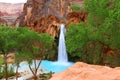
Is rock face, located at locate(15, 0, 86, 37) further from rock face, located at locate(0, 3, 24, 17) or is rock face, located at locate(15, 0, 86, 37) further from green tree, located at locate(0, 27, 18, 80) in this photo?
rock face, located at locate(0, 3, 24, 17)

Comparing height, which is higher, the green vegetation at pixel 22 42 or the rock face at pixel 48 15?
the rock face at pixel 48 15

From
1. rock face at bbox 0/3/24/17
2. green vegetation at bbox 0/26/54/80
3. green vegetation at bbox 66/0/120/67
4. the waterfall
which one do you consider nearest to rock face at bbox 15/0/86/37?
the waterfall

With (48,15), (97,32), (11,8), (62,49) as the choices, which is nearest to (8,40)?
(97,32)

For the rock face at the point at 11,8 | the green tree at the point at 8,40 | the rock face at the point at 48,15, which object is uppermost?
the rock face at the point at 11,8

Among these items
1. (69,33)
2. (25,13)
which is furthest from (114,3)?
(25,13)

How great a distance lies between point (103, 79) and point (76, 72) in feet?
2.61

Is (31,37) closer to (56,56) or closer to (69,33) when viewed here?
(69,33)

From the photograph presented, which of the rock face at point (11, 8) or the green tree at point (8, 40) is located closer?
the green tree at point (8, 40)

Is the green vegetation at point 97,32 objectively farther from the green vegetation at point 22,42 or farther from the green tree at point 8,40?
the green tree at point 8,40

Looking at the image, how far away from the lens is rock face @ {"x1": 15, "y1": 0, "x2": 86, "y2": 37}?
33.4 m

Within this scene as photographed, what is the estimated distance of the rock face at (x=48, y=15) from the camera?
110 ft

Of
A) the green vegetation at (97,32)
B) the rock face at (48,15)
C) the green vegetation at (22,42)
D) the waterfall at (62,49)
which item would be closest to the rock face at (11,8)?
the rock face at (48,15)

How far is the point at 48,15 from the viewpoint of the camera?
34.2 meters

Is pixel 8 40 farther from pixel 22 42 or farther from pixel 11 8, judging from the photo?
pixel 11 8
